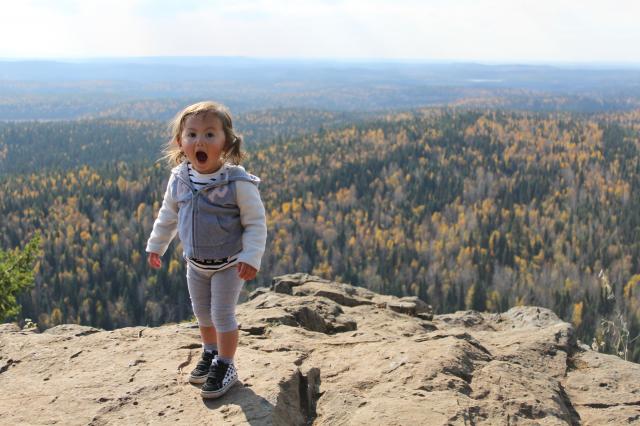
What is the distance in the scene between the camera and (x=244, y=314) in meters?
15.9

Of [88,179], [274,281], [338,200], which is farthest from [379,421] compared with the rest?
[88,179]

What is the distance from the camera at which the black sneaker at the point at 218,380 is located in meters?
9.31

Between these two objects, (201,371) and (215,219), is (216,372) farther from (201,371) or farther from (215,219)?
(215,219)

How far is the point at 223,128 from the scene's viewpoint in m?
9.55

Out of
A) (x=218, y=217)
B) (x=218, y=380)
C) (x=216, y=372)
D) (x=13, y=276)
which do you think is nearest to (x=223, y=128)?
(x=218, y=217)

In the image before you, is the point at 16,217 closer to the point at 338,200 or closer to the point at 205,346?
the point at 338,200

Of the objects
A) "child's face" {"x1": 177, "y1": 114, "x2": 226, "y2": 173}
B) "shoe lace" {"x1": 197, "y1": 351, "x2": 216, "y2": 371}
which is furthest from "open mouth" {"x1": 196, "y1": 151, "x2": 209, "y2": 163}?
"shoe lace" {"x1": 197, "y1": 351, "x2": 216, "y2": 371}

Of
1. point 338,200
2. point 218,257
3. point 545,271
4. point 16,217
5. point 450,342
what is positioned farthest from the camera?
point 338,200

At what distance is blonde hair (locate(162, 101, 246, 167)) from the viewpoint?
939cm

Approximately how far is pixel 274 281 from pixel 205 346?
506 inches

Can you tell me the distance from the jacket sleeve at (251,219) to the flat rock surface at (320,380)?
2.33 meters

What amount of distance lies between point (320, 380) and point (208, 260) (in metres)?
3.01

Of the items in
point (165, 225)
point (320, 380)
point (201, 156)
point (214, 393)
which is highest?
point (201, 156)

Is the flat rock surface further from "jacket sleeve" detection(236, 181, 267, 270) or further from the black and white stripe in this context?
the black and white stripe
